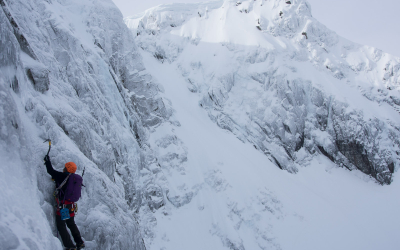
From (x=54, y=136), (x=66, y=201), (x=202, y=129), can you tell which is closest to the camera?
(x=66, y=201)

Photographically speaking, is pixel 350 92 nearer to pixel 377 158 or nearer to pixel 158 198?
pixel 377 158

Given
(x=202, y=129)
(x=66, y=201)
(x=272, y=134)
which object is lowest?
(x=272, y=134)

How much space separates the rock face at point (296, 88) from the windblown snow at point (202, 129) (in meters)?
0.25

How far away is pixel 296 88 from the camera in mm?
40750

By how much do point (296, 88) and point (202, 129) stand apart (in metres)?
19.4

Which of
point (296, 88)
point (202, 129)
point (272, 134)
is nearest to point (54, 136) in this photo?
point (202, 129)

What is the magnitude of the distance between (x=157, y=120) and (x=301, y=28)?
38748 mm

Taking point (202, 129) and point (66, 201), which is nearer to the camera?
point (66, 201)

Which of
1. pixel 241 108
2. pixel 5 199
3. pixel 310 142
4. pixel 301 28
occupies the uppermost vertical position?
pixel 5 199

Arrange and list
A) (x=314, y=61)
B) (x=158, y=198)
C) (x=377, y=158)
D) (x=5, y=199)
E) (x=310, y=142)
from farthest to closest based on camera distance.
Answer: (x=314, y=61) < (x=310, y=142) < (x=377, y=158) < (x=158, y=198) < (x=5, y=199)

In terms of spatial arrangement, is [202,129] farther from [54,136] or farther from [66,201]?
[66,201]

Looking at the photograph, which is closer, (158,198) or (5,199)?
(5,199)

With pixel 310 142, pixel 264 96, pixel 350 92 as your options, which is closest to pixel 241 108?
pixel 264 96

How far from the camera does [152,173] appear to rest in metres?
24.1
